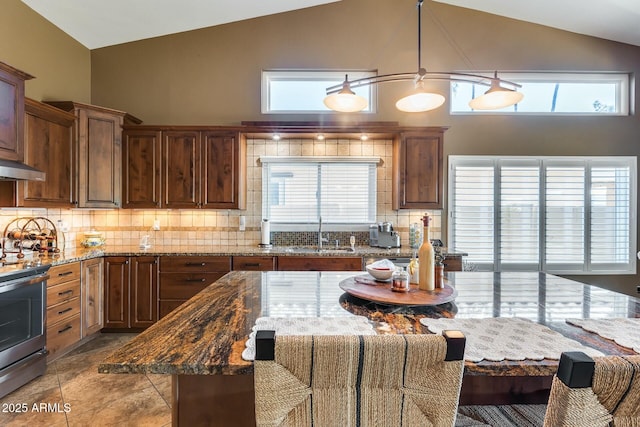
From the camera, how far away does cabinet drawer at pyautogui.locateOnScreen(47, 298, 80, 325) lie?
2562mm

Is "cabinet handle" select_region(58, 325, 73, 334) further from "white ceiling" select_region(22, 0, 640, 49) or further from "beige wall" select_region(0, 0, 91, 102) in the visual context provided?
"white ceiling" select_region(22, 0, 640, 49)

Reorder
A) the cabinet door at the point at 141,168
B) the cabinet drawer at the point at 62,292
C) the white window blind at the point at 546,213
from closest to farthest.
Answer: the cabinet drawer at the point at 62,292 < the cabinet door at the point at 141,168 < the white window blind at the point at 546,213

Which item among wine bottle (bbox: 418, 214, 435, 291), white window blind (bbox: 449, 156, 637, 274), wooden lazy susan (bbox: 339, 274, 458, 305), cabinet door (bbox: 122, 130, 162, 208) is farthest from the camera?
white window blind (bbox: 449, 156, 637, 274)

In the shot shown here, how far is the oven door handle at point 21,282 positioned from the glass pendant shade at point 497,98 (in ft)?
11.8

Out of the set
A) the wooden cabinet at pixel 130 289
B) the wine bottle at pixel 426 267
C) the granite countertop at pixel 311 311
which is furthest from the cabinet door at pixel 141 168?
the wine bottle at pixel 426 267

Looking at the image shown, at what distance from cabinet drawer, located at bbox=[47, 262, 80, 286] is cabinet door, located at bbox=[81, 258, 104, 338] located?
85 millimetres

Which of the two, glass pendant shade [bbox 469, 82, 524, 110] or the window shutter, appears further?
the window shutter

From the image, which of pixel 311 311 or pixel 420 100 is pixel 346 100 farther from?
pixel 311 311

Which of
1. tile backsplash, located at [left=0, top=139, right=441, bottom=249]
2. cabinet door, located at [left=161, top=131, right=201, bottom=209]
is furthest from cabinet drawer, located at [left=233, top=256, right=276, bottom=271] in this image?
cabinet door, located at [left=161, top=131, right=201, bottom=209]

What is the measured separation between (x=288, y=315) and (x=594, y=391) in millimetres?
926

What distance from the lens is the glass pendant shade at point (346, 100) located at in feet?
6.17

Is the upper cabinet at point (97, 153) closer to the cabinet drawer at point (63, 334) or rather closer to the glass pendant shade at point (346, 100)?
the cabinet drawer at point (63, 334)

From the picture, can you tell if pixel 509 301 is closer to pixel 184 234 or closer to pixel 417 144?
pixel 417 144

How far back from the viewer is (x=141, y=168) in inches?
135
